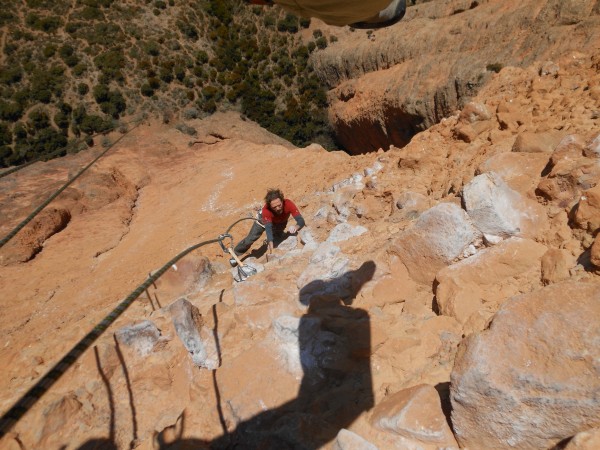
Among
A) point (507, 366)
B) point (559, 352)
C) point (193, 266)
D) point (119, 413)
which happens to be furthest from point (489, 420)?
point (193, 266)

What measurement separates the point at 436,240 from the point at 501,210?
0.57 m

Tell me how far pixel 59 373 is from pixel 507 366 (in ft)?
6.78

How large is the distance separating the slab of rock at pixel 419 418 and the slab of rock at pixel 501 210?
1602mm

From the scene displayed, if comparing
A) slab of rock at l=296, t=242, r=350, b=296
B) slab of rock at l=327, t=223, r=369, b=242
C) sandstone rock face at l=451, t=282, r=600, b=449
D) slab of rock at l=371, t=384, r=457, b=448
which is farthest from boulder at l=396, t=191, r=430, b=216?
slab of rock at l=371, t=384, r=457, b=448

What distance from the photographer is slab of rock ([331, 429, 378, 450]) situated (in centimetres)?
206

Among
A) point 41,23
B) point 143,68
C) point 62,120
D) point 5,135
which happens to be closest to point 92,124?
point 62,120

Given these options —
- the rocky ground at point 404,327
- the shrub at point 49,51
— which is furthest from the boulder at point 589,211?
the shrub at point 49,51

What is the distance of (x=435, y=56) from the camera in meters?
11.3

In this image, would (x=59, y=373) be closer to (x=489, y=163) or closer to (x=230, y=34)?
(x=489, y=163)

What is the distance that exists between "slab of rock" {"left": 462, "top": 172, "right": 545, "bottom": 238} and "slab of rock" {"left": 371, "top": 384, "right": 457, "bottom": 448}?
5.26 ft

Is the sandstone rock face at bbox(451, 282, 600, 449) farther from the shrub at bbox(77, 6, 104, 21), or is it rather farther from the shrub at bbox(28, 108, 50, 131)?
the shrub at bbox(77, 6, 104, 21)

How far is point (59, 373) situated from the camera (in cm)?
137

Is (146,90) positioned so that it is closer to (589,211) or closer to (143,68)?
(143,68)

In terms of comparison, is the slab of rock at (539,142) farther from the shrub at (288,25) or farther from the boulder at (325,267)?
the shrub at (288,25)
